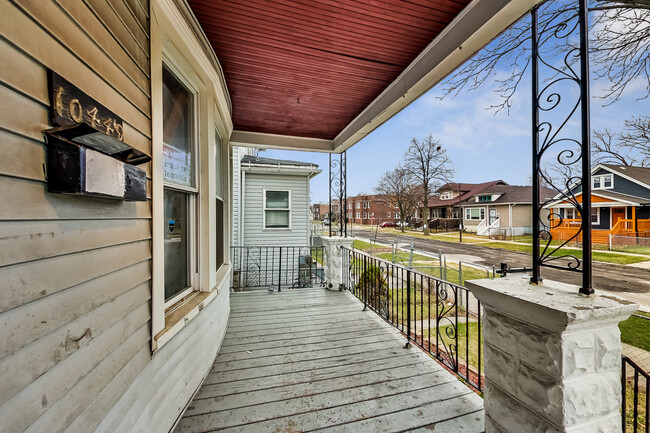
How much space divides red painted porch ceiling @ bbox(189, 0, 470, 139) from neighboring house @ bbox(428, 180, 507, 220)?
84.2 ft

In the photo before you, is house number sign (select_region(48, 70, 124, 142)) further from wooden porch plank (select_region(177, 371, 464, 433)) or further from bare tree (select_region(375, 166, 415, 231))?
bare tree (select_region(375, 166, 415, 231))

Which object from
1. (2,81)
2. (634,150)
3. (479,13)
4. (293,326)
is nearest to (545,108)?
(479,13)

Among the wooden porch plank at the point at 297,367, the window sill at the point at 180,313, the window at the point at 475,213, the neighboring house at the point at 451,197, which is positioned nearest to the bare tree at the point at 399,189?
the neighboring house at the point at 451,197

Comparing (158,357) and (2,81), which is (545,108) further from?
(158,357)

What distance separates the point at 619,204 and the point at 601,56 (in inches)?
618

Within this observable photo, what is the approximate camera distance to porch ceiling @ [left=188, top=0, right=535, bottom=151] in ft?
5.38

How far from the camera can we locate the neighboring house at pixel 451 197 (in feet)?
85.9

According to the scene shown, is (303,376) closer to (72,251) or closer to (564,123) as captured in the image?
(72,251)

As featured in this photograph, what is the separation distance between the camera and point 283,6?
1642 mm

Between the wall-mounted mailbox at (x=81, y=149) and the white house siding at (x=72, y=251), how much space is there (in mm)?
28

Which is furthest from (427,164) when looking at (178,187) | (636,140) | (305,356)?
(178,187)

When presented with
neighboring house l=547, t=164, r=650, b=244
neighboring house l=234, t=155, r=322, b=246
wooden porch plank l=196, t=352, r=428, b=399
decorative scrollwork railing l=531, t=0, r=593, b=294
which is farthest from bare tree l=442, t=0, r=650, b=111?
neighboring house l=547, t=164, r=650, b=244

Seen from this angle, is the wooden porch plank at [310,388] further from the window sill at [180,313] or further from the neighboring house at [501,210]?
the neighboring house at [501,210]

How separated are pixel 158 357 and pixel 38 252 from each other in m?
0.97
